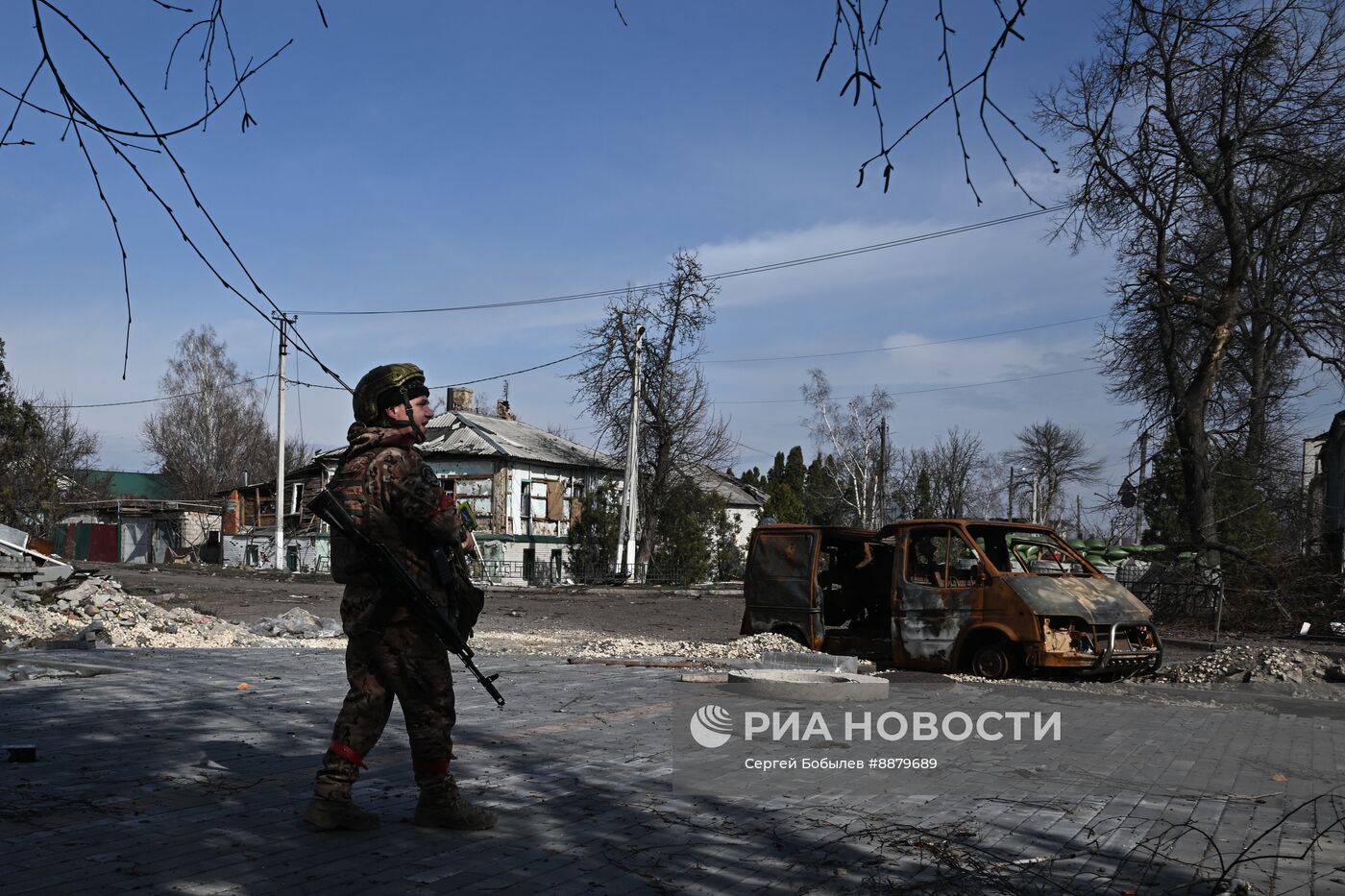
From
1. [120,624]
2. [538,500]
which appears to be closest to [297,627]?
[120,624]

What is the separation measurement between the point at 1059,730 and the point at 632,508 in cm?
3299

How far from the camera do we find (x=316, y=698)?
865 centimetres

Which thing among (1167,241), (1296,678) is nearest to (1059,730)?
(1296,678)

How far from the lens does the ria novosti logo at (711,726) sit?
740 cm

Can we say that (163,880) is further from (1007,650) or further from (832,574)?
(832,574)

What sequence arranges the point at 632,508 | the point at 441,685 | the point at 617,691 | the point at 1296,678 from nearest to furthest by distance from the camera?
the point at 441,685 < the point at 617,691 < the point at 1296,678 < the point at 632,508

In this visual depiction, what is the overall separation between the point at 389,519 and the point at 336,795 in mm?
1136

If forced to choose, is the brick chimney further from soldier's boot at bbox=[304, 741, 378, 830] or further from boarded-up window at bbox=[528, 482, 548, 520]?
soldier's boot at bbox=[304, 741, 378, 830]

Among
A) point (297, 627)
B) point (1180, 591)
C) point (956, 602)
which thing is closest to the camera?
point (956, 602)

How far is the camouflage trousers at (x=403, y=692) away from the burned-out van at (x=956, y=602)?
8099 mm

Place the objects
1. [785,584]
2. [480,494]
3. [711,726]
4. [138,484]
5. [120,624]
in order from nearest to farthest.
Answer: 1. [711,726]
2. [785,584]
3. [120,624]
4. [480,494]
5. [138,484]

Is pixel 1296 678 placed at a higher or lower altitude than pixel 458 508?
lower

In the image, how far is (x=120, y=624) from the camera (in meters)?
16.4

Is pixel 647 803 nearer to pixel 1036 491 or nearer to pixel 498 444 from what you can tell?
pixel 498 444
